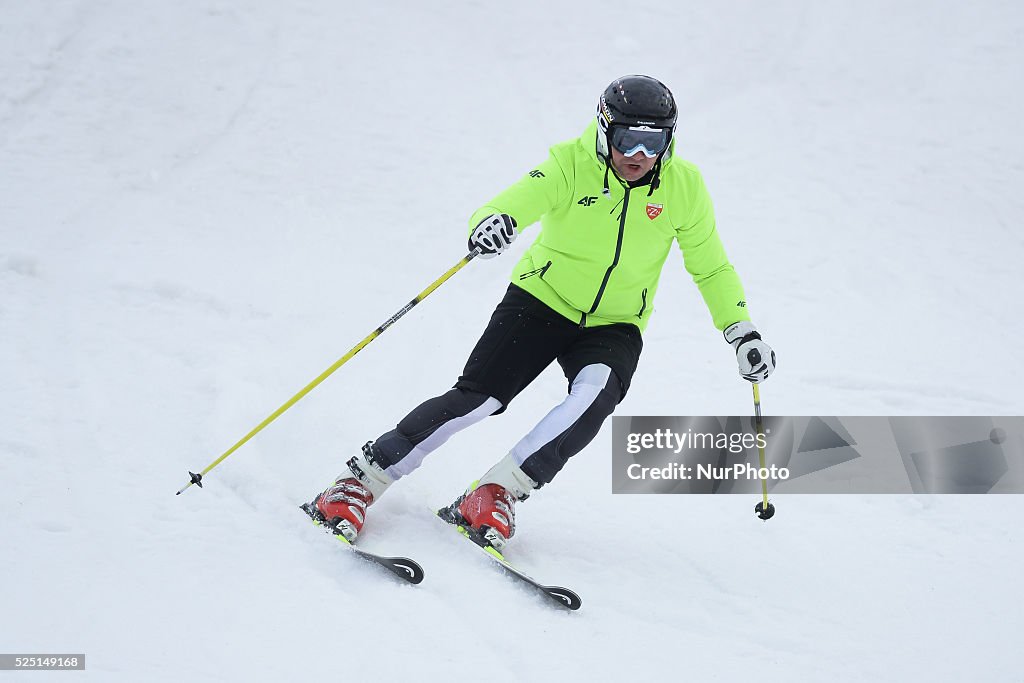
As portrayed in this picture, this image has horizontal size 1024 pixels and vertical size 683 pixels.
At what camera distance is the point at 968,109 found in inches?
370

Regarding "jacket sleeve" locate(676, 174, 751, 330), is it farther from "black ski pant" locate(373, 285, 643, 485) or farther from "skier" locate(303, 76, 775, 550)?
"black ski pant" locate(373, 285, 643, 485)

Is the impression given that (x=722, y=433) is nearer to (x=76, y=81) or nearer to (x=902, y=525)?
(x=902, y=525)

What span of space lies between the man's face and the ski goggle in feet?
0.07

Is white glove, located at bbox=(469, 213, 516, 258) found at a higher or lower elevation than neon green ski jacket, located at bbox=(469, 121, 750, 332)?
lower

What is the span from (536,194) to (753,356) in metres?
1.18

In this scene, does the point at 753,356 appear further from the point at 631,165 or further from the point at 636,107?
the point at 636,107

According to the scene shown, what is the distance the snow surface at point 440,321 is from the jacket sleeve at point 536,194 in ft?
4.89

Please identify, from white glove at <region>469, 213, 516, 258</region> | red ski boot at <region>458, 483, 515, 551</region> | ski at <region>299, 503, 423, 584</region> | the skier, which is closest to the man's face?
the skier

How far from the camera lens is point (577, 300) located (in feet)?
13.8

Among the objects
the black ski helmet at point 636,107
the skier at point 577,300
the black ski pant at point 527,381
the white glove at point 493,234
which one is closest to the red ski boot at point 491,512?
the skier at point 577,300

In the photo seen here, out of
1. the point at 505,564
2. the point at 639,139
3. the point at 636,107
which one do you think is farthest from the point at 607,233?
the point at 505,564

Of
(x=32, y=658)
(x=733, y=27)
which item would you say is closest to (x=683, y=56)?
(x=733, y=27)

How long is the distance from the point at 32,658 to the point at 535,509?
7.99 ft

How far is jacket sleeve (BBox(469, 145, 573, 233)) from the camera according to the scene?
393cm
